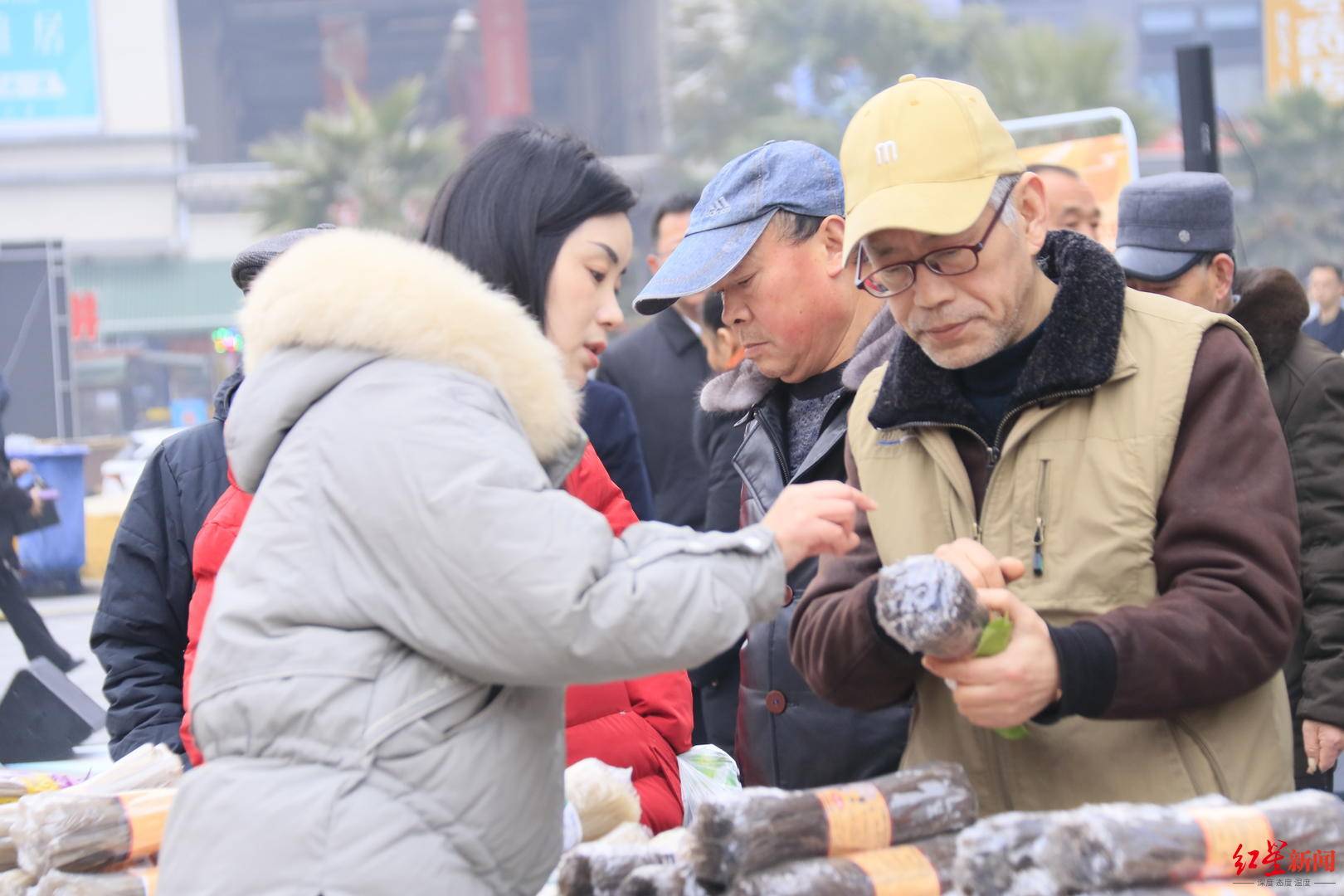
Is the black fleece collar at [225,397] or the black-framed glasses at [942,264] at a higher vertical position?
the black-framed glasses at [942,264]

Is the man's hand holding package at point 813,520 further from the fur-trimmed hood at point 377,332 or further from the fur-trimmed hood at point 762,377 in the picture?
the fur-trimmed hood at point 762,377

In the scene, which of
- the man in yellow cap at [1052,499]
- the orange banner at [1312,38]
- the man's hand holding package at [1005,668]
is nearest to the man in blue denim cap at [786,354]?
the man in yellow cap at [1052,499]

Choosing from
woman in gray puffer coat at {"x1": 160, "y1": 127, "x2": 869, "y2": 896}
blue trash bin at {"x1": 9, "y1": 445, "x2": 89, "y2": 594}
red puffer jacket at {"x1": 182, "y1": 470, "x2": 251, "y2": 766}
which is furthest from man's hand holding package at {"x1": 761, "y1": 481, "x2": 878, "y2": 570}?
blue trash bin at {"x1": 9, "y1": 445, "x2": 89, "y2": 594}

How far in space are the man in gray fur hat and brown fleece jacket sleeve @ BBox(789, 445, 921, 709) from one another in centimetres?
147

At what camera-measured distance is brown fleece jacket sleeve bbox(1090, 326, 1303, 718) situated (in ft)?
5.88

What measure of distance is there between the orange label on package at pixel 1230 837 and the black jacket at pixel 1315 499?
69.6 inches

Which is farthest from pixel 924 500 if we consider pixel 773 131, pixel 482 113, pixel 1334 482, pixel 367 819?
pixel 482 113

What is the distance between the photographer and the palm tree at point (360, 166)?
31844 millimetres

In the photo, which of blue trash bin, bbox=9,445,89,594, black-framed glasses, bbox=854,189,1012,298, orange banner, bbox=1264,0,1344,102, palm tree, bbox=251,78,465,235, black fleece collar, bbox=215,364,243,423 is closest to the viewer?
black-framed glasses, bbox=854,189,1012,298

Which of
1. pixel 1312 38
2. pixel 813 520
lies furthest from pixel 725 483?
pixel 1312 38

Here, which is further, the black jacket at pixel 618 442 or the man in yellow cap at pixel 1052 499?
the black jacket at pixel 618 442

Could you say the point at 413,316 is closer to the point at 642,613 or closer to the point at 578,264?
the point at 642,613

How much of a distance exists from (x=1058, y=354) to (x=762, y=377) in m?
1.01

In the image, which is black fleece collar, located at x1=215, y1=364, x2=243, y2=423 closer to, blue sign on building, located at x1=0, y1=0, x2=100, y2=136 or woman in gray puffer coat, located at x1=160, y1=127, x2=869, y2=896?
woman in gray puffer coat, located at x1=160, y1=127, x2=869, y2=896
